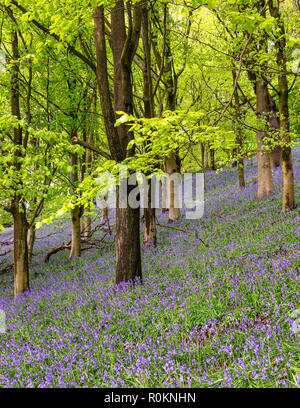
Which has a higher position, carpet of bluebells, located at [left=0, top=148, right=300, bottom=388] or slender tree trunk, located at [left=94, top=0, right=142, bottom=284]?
slender tree trunk, located at [left=94, top=0, right=142, bottom=284]

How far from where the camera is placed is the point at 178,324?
423 cm

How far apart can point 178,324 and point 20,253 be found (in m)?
6.64

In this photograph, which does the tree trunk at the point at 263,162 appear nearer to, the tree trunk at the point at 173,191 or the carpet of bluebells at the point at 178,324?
the tree trunk at the point at 173,191

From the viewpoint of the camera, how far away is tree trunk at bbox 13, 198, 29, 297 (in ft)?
29.4

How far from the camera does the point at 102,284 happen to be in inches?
281

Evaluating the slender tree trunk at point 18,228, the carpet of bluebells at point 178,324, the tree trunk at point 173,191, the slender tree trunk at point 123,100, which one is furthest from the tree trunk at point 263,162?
the slender tree trunk at point 18,228

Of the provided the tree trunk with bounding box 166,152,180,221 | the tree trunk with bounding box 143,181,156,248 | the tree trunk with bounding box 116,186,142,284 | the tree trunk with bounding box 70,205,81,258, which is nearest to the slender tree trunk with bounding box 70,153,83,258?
the tree trunk with bounding box 70,205,81,258

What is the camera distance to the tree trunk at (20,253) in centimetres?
897

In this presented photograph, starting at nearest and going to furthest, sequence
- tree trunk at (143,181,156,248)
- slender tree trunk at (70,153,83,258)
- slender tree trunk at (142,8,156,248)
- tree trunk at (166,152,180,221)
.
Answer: slender tree trunk at (142,8,156,248)
tree trunk at (143,181,156,248)
slender tree trunk at (70,153,83,258)
tree trunk at (166,152,180,221)

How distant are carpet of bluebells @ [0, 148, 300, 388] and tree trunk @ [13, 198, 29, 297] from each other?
959mm

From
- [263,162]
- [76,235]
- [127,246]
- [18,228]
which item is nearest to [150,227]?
[127,246]

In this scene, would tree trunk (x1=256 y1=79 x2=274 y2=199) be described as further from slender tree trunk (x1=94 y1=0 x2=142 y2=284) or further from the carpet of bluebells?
slender tree trunk (x1=94 y1=0 x2=142 y2=284)
